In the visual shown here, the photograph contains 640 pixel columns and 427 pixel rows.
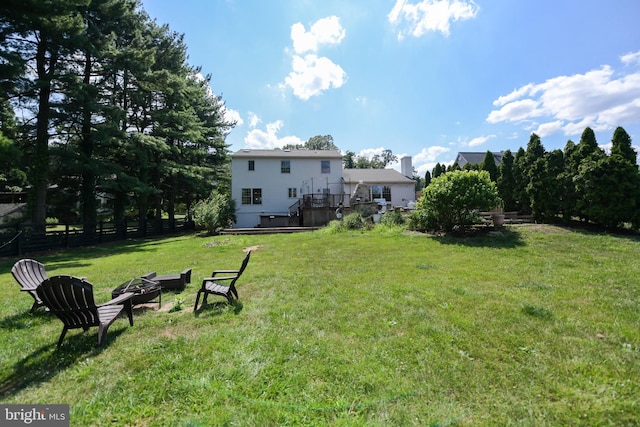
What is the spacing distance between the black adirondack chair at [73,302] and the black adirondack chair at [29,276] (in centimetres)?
159

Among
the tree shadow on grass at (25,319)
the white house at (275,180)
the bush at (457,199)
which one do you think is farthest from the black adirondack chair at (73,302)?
the white house at (275,180)

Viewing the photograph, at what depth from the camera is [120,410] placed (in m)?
2.23

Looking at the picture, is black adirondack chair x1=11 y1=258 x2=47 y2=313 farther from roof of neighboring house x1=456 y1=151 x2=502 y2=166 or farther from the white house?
roof of neighboring house x1=456 y1=151 x2=502 y2=166

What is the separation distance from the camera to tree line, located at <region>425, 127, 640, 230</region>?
30.3ft

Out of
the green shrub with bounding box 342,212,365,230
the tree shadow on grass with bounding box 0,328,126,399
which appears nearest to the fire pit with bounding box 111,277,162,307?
the tree shadow on grass with bounding box 0,328,126,399

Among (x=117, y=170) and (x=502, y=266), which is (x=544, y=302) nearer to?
(x=502, y=266)

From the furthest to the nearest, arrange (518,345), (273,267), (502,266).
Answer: (273,267), (502,266), (518,345)

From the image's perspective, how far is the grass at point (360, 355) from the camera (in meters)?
2.15

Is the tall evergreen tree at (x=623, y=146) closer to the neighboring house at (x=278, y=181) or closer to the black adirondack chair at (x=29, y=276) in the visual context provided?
the neighboring house at (x=278, y=181)

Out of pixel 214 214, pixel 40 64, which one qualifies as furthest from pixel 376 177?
pixel 40 64

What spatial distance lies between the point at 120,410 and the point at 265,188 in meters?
20.7

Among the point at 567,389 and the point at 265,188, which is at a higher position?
the point at 265,188

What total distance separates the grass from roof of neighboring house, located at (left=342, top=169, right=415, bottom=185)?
63.5 ft

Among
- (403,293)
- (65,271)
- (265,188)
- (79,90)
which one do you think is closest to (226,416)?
(403,293)
